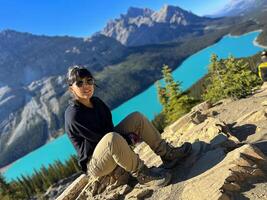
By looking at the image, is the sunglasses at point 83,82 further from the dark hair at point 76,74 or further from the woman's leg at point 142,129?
the woman's leg at point 142,129

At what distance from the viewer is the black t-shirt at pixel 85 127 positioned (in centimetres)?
510

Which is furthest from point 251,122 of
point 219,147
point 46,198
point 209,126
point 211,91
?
point 46,198

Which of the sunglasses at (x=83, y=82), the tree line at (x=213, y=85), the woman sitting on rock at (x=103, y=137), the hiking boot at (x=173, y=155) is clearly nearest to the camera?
the woman sitting on rock at (x=103, y=137)

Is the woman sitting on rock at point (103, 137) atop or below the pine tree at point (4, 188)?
atop

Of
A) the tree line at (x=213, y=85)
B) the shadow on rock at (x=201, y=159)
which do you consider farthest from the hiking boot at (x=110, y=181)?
the tree line at (x=213, y=85)

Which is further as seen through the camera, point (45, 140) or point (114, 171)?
point (45, 140)

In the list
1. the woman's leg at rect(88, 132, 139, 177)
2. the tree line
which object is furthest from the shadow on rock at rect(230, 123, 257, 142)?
the tree line

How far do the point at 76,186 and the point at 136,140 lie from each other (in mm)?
1918

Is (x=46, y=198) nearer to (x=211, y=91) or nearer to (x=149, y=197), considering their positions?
(x=211, y=91)

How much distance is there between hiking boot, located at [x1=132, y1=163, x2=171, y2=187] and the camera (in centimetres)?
518

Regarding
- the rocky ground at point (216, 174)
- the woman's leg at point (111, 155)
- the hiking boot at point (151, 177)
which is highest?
the woman's leg at point (111, 155)

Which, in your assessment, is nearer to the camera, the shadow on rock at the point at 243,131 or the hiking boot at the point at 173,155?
the hiking boot at the point at 173,155

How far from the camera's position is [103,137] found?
4.96 meters

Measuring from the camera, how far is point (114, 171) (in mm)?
5629
